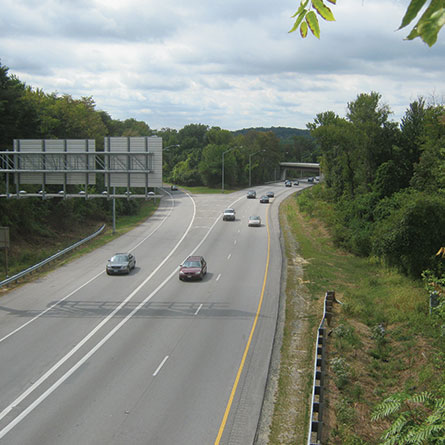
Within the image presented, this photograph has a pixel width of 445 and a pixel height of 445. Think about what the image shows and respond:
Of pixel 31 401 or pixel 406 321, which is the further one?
pixel 406 321

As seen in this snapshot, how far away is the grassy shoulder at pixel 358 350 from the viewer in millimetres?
14289

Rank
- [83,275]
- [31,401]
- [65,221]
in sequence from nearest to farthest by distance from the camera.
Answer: [31,401], [83,275], [65,221]

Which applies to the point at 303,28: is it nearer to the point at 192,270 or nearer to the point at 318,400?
the point at 318,400

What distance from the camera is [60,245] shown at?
148 ft

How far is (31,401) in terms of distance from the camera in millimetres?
15367

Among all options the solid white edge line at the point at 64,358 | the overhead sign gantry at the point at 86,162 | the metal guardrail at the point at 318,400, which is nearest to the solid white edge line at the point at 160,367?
the solid white edge line at the point at 64,358

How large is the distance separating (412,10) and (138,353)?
18956 millimetres

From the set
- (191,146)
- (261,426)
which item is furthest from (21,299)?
(191,146)

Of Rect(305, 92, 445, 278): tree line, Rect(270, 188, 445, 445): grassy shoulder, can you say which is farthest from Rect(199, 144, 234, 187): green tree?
Rect(270, 188, 445, 445): grassy shoulder

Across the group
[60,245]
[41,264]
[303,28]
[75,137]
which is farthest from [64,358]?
[75,137]

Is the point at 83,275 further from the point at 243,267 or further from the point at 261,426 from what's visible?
the point at 261,426

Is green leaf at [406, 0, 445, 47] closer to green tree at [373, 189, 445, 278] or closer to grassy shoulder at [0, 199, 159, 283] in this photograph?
green tree at [373, 189, 445, 278]

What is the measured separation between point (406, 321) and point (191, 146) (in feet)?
455

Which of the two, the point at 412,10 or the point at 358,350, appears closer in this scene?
the point at 412,10
